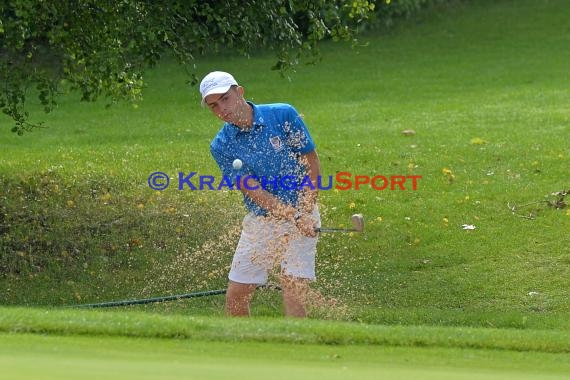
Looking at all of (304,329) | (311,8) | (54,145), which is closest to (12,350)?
(304,329)

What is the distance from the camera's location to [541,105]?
723 inches

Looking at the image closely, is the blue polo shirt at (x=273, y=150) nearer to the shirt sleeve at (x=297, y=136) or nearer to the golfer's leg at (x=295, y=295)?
the shirt sleeve at (x=297, y=136)

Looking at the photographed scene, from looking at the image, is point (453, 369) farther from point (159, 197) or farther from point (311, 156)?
point (159, 197)

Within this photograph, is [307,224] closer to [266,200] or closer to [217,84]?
[266,200]

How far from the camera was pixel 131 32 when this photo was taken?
37.3 feet

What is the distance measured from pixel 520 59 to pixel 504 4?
21.5ft

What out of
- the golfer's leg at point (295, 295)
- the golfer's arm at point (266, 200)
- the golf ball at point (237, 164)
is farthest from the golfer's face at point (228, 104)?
the golfer's leg at point (295, 295)

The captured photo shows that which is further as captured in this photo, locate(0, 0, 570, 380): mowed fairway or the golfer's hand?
the golfer's hand

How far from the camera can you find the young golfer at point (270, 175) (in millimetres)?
8117

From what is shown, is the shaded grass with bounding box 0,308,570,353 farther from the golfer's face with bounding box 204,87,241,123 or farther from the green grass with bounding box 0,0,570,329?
the green grass with bounding box 0,0,570,329

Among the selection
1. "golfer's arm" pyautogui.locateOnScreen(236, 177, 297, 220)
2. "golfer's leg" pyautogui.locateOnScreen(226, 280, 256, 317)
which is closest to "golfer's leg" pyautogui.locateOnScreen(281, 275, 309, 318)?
"golfer's leg" pyautogui.locateOnScreen(226, 280, 256, 317)

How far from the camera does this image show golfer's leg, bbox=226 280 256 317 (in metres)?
8.48

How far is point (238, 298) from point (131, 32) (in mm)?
3762

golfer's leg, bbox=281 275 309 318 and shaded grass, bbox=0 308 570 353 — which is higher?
Answer: golfer's leg, bbox=281 275 309 318
